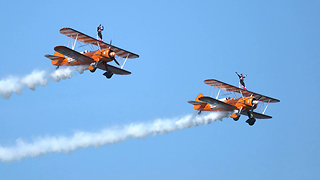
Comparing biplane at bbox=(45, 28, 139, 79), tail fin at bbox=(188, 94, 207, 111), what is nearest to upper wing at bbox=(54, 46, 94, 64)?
biplane at bbox=(45, 28, 139, 79)

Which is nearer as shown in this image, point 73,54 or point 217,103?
point 73,54

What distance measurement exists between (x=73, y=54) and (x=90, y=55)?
188cm

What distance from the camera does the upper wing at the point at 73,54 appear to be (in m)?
45.9

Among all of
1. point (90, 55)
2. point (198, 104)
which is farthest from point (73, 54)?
point (198, 104)

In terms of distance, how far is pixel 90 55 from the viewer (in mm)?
48594

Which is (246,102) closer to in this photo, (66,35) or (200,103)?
(200,103)

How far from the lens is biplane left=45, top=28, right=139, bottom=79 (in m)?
47.5

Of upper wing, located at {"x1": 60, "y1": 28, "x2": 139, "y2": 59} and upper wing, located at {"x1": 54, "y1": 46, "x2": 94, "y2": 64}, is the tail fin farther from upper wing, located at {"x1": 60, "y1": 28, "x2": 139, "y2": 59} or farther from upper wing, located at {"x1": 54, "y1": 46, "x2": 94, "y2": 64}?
upper wing, located at {"x1": 54, "y1": 46, "x2": 94, "y2": 64}

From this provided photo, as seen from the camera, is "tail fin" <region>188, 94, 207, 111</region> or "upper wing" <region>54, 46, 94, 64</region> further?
"tail fin" <region>188, 94, 207, 111</region>

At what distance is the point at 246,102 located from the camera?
1951 inches

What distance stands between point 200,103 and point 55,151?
12.7m

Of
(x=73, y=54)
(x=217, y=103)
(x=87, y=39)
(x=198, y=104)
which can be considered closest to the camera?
(x=73, y=54)

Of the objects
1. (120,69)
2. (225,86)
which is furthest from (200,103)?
(120,69)

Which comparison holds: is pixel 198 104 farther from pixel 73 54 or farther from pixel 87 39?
pixel 73 54
